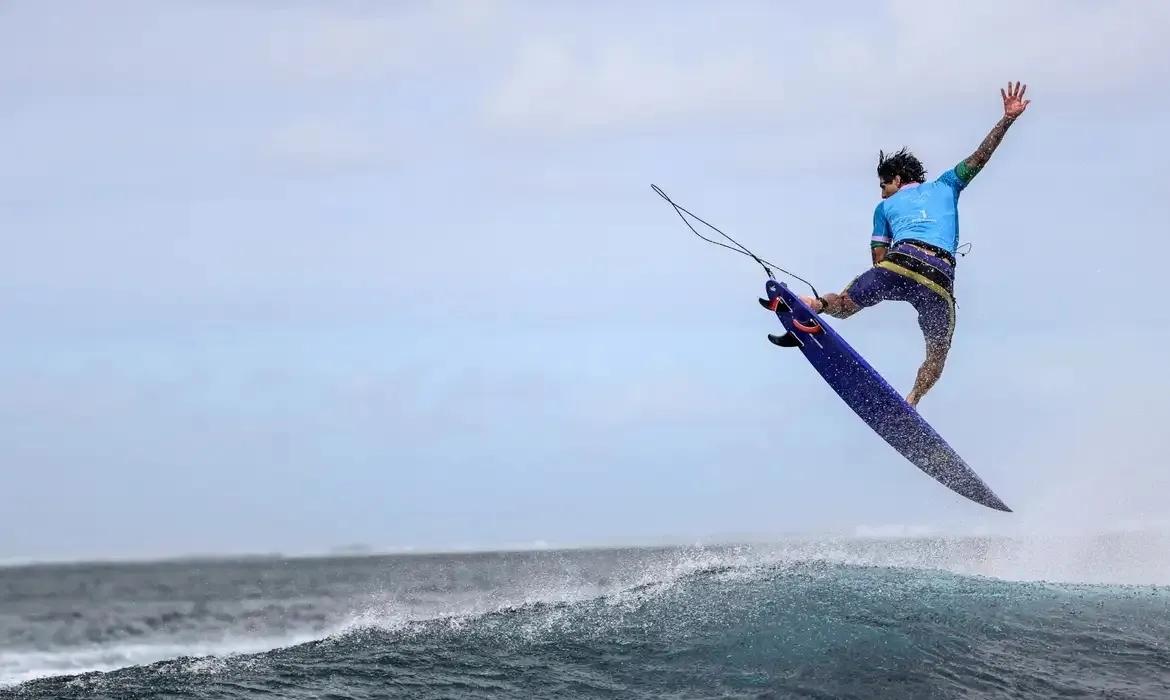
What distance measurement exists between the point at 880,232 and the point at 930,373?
5.88ft

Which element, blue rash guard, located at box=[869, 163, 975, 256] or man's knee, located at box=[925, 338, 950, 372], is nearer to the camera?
blue rash guard, located at box=[869, 163, 975, 256]

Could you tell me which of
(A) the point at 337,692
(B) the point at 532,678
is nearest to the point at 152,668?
(A) the point at 337,692

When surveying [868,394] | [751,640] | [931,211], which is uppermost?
[931,211]

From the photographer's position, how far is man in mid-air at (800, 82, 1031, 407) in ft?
38.4

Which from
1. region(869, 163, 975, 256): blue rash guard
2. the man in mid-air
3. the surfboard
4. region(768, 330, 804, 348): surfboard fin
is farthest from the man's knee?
region(768, 330, 804, 348): surfboard fin

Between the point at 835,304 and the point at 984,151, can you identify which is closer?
the point at 984,151

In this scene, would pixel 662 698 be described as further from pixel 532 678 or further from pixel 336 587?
pixel 336 587

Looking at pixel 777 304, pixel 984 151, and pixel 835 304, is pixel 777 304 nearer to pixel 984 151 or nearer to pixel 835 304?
pixel 835 304

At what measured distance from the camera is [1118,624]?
10469 millimetres

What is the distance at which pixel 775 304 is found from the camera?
39.8 ft

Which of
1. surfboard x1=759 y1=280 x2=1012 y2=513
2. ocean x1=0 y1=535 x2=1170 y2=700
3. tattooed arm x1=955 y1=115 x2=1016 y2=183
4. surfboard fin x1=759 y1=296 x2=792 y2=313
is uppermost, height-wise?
tattooed arm x1=955 y1=115 x2=1016 y2=183

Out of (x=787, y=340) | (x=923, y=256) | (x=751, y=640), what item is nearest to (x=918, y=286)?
(x=923, y=256)

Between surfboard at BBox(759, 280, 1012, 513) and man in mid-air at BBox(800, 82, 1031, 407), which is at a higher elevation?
man in mid-air at BBox(800, 82, 1031, 407)

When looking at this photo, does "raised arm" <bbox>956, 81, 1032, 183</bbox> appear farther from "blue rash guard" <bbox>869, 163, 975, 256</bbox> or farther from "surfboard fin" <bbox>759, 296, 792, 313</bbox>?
"surfboard fin" <bbox>759, 296, 792, 313</bbox>
